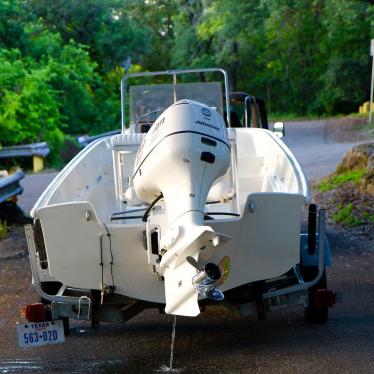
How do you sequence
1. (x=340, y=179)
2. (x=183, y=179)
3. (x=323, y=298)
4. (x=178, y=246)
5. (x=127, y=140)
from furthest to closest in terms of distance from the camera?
(x=340, y=179) < (x=127, y=140) < (x=323, y=298) < (x=183, y=179) < (x=178, y=246)

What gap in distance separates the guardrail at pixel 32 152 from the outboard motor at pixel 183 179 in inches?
559

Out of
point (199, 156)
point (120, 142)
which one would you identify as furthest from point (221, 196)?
point (199, 156)

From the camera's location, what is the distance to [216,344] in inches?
236

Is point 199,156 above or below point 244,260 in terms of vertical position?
above

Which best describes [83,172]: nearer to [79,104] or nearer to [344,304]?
[344,304]

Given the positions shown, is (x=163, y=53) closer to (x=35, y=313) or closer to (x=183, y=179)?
(x=35, y=313)

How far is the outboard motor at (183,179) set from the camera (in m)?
4.57

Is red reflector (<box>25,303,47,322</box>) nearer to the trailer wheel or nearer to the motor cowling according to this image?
the motor cowling

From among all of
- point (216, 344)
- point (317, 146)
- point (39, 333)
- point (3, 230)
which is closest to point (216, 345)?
point (216, 344)

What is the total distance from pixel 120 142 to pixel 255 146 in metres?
1.71

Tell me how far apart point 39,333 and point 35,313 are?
0.14m

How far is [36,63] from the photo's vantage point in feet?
77.6

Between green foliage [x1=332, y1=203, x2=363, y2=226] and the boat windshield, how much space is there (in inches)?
102

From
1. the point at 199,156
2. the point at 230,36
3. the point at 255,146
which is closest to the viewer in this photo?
the point at 199,156
